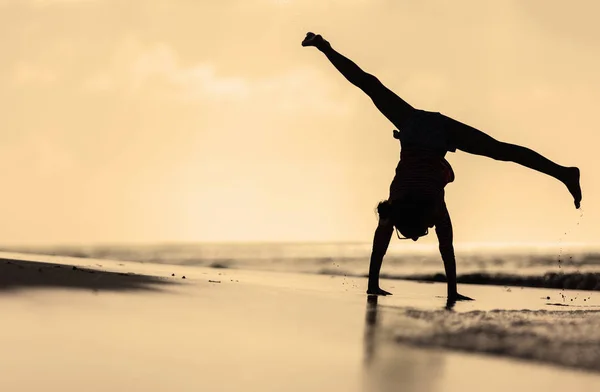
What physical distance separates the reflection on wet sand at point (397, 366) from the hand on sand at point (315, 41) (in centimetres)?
514

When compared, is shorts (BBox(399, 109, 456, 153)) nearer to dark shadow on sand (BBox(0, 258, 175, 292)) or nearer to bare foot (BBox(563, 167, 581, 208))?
bare foot (BBox(563, 167, 581, 208))

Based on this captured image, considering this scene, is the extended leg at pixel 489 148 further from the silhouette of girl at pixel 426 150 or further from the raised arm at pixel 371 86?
the raised arm at pixel 371 86

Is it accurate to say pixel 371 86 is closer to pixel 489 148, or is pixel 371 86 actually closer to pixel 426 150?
pixel 426 150

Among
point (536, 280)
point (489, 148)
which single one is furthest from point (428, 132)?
point (536, 280)

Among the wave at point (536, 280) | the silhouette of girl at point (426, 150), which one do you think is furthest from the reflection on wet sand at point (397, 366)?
the wave at point (536, 280)

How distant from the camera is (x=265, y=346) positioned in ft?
19.7

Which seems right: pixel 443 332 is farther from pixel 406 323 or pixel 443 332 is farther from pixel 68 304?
pixel 68 304

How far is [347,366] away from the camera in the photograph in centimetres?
523

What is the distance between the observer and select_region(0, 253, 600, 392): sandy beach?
4625 mm

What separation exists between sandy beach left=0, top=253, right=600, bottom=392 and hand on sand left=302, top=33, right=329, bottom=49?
3.40 m

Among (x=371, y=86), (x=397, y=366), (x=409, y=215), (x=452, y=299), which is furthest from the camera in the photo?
(x=452, y=299)

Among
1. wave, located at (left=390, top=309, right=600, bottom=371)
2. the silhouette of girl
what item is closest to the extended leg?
the silhouette of girl

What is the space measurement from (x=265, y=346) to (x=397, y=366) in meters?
1.11

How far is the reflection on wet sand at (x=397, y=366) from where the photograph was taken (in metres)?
4.57
